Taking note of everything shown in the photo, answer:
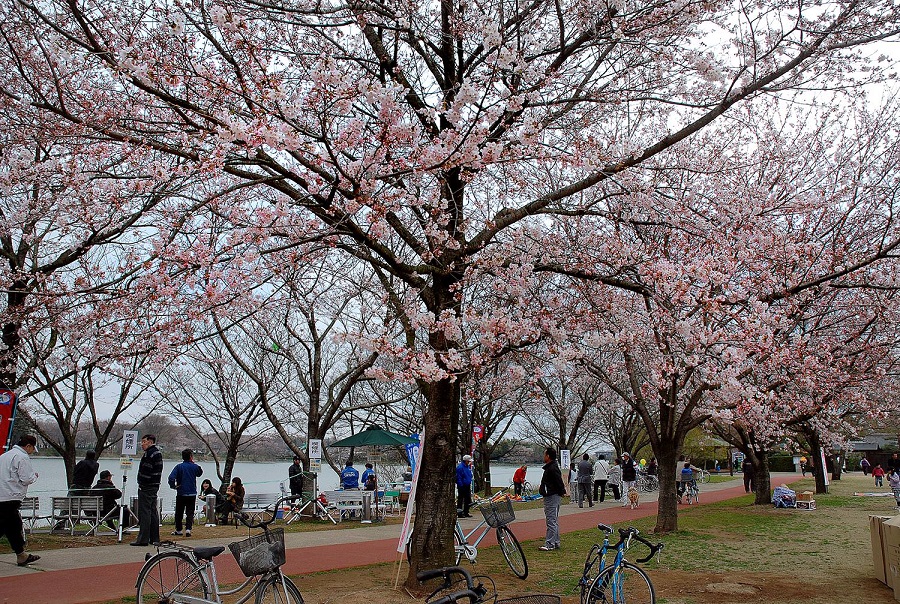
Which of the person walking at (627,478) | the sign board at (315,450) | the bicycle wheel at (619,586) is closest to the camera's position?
the bicycle wheel at (619,586)

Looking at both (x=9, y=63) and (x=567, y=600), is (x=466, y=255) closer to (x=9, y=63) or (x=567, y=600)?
(x=567, y=600)

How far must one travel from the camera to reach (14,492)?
9406 millimetres

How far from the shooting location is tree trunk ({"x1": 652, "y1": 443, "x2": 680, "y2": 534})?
14578mm

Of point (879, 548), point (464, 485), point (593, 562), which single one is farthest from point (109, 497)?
point (879, 548)

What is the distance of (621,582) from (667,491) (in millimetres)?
8883

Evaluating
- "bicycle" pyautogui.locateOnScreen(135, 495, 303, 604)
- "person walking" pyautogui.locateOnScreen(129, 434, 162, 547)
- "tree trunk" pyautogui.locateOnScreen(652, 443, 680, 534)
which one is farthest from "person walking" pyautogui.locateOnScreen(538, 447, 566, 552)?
"person walking" pyautogui.locateOnScreen(129, 434, 162, 547)

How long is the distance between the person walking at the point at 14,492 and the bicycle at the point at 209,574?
168 inches

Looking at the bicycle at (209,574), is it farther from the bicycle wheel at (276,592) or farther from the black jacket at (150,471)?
the black jacket at (150,471)

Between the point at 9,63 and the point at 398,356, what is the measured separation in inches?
279

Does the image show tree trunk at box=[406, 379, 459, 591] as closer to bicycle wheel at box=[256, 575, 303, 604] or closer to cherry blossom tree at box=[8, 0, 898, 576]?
cherry blossom tree at box=[8, 0, 898, 576]

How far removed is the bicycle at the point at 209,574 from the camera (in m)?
5.90

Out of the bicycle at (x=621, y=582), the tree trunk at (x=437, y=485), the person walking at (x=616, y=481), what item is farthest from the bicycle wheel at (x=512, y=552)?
the person walking at (x=616, y=481)

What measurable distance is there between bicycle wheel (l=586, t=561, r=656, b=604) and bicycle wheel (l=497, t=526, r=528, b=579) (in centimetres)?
286

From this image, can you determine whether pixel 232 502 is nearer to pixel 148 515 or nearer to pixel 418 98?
pixel 148 515
